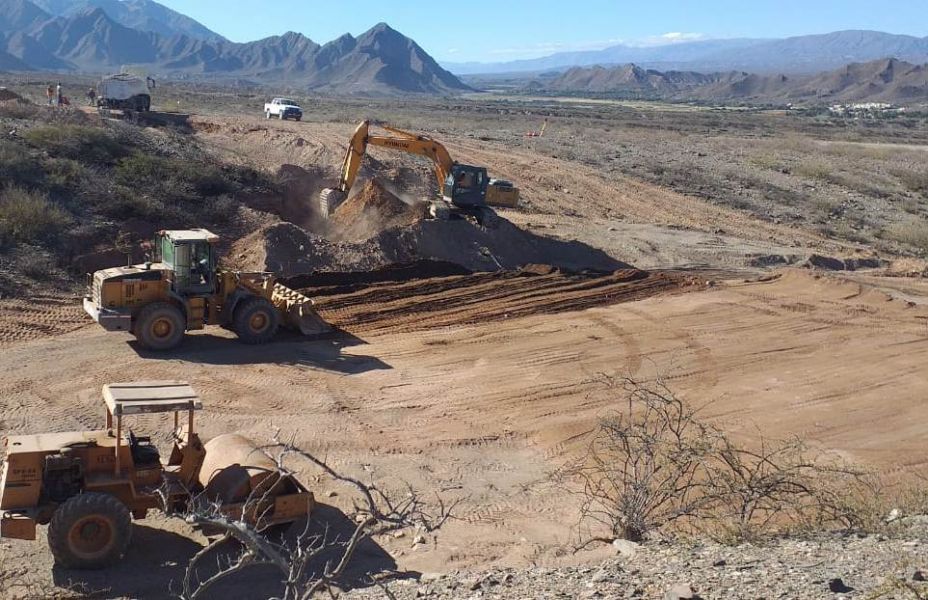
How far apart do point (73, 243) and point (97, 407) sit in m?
9.33

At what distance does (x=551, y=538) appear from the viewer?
1163cm

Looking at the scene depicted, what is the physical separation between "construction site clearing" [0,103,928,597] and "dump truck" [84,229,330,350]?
47cm

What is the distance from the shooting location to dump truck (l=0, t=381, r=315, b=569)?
382 inches

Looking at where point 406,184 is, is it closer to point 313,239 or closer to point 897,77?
point 313,239

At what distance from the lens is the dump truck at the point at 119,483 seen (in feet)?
31.8

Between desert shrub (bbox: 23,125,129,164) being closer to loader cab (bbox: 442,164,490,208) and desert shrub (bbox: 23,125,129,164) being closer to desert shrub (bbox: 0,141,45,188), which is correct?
desert shrub (bbox: 0,141,45,188)

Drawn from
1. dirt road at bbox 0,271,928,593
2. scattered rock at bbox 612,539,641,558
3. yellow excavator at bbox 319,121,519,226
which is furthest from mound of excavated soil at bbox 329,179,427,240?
scattered rock at bbox 612,539,641,558

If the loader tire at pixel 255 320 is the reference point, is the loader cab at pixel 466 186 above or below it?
above

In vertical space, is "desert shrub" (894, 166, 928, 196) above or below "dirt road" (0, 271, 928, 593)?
above

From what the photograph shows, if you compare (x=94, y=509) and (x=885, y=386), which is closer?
(x=94, y=509)

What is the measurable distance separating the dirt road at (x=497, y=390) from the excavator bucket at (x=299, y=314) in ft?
1.22

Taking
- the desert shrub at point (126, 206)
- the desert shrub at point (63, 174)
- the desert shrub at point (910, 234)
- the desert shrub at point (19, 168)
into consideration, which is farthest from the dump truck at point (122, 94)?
the desert shrub at point (910, 234)

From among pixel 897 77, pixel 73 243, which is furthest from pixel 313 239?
pixel 897 77

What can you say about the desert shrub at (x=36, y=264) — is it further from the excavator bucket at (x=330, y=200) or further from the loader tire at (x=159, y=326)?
the excavator bucket at (x=330, y=200)
